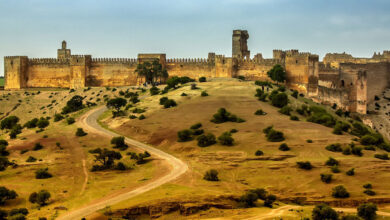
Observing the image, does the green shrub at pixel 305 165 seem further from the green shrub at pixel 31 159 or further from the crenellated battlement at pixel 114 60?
the crenellated battlement at pixel 114 60

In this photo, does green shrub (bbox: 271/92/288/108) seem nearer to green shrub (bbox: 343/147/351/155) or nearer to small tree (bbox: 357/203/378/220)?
green shrub (bbox: 343/147/351/155)

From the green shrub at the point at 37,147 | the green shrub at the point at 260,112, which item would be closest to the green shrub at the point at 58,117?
the green shrub at the point at 37,147

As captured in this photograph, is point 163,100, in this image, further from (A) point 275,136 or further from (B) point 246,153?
(B) point 246,153

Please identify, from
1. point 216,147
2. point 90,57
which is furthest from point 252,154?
point 90,57

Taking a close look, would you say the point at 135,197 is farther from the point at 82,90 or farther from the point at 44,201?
the point at 82,90

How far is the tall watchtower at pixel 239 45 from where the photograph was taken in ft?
237

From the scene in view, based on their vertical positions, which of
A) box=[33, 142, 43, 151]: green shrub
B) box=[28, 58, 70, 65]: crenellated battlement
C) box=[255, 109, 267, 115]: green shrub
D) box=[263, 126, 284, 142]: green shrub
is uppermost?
box=[28, 58, 70, 65]: crenellated battlement

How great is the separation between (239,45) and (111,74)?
17.2 meters

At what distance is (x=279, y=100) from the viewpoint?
53312 mm

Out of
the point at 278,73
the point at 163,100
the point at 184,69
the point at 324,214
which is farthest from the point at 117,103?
the point at 324,214

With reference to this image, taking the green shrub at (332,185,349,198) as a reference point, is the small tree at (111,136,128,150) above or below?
above

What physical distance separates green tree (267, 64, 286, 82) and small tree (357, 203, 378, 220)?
35.8m

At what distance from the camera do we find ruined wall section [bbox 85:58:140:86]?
70125 millimetres

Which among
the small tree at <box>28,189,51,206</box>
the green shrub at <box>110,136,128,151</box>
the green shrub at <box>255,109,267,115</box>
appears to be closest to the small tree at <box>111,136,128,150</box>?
the green shrub at <box>110,136,128,151</box>
